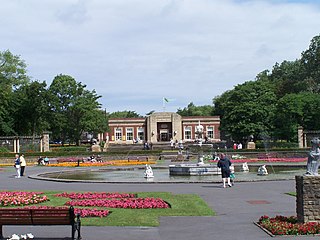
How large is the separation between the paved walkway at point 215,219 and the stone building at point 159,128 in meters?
75.9

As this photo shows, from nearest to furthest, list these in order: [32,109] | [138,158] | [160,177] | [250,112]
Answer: [160,177], [138,158], [250,112], [32,109]

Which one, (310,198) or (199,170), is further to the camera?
(199,170)

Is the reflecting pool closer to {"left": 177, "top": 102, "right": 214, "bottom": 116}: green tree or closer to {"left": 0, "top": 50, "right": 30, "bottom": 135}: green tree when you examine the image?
{"left": 0, "top": 50, "right": 30, "bottom": 135}: green tree

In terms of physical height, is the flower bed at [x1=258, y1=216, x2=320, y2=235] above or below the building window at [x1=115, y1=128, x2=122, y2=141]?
below

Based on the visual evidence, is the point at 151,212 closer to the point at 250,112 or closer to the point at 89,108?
the point at 250,112

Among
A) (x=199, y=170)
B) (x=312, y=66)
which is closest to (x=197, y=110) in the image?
(x=312, y=66)

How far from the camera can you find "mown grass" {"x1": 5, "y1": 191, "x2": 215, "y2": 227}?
45.8ft

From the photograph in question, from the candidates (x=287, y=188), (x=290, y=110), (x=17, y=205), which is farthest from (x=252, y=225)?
(x=290, y=110)

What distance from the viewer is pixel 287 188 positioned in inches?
915

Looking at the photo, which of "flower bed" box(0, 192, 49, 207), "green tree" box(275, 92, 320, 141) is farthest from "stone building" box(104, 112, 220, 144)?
"flower bed" box(0, 192, 49, 207)

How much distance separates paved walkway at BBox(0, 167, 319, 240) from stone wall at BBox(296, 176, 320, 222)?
1.08 meters

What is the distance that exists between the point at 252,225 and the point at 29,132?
244 ft

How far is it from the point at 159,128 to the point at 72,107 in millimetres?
22966

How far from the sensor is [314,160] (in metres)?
13.0
